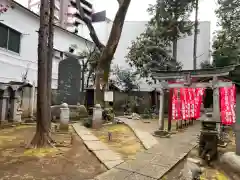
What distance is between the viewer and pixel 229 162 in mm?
5113

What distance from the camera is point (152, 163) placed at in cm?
561

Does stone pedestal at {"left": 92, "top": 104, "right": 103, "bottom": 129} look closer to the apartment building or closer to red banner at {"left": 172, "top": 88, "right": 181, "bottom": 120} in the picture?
red banner at {"left": 172, "top": 88, "right": 181, "bottom": 120}

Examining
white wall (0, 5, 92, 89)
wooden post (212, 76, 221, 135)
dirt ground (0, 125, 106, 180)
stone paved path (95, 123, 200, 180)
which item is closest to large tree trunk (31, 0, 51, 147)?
dirt ground (0, 125, 106, 180)

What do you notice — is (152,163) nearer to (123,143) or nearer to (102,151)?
(102,151)

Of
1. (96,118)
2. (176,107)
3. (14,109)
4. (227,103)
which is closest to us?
(227,103)

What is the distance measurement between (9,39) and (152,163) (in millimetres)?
12224

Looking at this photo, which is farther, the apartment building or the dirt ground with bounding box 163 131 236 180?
the apartment building

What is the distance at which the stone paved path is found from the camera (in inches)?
184

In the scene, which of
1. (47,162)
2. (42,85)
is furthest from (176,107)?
(47,162)

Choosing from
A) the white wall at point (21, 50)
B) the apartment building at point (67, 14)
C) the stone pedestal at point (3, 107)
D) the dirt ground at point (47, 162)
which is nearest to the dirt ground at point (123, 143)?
the dirt ground at point (47, 162)

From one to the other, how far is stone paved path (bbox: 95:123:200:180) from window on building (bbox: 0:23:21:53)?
11081 millimetres

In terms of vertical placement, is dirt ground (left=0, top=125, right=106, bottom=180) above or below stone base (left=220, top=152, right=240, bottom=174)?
below

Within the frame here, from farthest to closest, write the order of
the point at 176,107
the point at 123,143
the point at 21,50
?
the point at 21,50, the point at 176,107, the point at 123,143

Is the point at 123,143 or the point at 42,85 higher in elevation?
the point at 42,85
